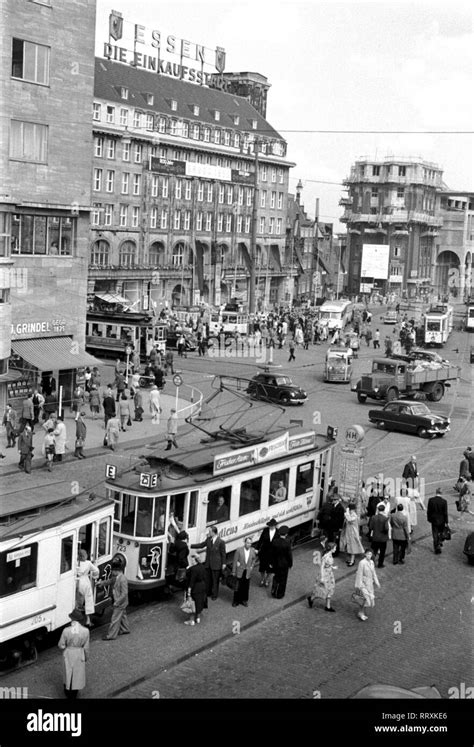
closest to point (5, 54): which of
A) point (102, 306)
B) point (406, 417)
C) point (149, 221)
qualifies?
point (406, 417)

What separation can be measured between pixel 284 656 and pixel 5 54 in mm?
23810

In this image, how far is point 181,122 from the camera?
87625mm

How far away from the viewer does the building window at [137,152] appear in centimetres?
8081

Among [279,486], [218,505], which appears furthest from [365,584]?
[279,486]

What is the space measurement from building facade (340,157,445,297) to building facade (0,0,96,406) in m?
97.5

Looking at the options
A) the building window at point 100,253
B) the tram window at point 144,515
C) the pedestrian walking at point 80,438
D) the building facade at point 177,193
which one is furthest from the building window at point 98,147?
the tram window at point 144,515

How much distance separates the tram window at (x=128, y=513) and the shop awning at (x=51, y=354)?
59.8 ft

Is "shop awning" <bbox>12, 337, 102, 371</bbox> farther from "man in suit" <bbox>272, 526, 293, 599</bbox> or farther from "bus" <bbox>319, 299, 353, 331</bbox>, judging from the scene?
"bus" <bbox>319, 299, 353, 331</bbox>

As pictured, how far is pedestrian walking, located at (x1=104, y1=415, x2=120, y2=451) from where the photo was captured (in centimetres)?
2995

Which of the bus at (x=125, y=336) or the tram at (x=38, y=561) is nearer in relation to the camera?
the tram at (x=38, y=561)

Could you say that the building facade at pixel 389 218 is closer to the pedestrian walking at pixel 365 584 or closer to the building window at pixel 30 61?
the building window at pixel 30 61

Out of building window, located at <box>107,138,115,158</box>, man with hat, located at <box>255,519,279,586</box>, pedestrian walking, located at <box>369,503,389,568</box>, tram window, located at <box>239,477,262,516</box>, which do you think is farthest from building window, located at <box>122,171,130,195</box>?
man with hat, located at <box>255,519,279,586</box>

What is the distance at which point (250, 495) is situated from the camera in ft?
65.5

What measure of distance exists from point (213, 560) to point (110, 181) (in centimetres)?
6416
